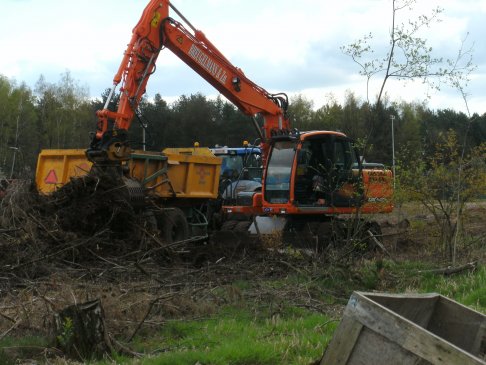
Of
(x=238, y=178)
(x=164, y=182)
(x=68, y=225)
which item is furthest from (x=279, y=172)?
(x=68, y=225)

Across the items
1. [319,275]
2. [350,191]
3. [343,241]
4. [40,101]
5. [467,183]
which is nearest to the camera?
[319,275]

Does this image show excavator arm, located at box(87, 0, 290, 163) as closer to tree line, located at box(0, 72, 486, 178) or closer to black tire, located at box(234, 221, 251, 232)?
black tire, located at box(234, 221, 251, 232)

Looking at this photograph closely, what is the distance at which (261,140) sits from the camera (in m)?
16.0

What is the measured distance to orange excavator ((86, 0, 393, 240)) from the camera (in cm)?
1333

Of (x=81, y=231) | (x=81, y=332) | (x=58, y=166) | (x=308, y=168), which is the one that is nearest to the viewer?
(x=81, y=332)

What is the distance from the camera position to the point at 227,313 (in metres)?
7.63

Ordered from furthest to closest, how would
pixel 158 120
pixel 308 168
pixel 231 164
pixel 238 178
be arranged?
1. pixel 158 120
2. pixel 231 164
3. pixel 238 178
4. pixel 308 168

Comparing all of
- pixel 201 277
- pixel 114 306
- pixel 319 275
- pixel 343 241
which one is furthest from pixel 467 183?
pixel 114 306

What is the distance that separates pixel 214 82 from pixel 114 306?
943 centimetres

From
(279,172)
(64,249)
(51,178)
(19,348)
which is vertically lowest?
(19,348)

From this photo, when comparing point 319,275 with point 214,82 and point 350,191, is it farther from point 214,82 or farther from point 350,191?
point 214,82

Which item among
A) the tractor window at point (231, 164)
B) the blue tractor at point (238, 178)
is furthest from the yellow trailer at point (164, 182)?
the tractor window at point (231, 164)

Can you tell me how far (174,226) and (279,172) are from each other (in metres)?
2.58

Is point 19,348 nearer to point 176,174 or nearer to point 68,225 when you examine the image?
point 68,225
